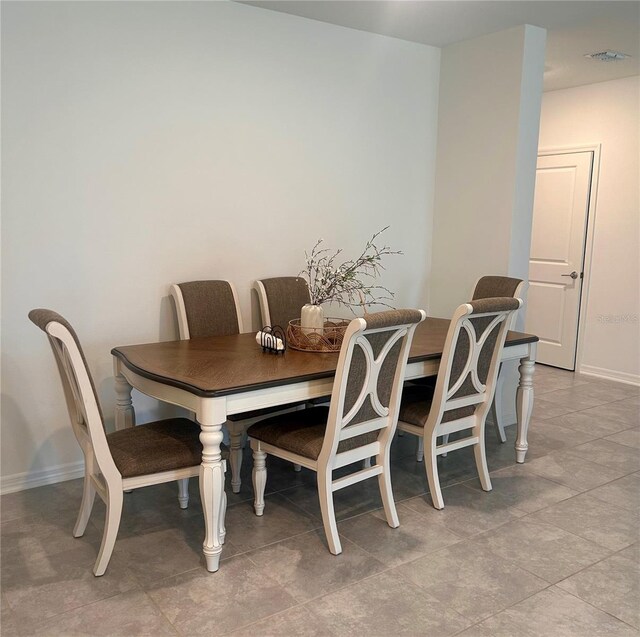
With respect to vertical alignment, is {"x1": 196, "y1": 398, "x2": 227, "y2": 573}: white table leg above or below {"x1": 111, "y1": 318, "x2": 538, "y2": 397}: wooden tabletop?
below

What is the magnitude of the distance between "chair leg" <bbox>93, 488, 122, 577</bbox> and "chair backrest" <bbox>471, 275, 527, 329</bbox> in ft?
8.00

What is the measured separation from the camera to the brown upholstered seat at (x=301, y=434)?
2582 mm

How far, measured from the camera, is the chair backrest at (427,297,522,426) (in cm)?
283

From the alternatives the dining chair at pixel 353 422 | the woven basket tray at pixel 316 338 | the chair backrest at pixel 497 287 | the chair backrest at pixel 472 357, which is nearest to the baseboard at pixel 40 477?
the dining chair at pixel 353 422

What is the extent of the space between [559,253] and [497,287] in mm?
2151

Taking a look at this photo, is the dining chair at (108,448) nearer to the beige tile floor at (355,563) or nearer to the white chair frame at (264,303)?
the beige tile floor at (355,563)

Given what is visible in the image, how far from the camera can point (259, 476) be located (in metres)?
2.82

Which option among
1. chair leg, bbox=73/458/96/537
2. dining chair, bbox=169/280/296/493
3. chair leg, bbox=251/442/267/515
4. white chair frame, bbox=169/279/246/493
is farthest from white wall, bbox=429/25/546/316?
chair leg, bbox=73/458/96/537

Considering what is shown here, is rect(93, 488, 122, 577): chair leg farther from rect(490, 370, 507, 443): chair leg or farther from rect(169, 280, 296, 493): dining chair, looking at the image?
rect(490, 370, 507, 443): chair leg

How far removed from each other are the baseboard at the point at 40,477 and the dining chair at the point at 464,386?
1.66 metres

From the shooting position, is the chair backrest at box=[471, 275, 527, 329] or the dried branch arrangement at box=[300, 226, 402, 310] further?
the dried branch arrangement at box=[300, 226, 402, 310]

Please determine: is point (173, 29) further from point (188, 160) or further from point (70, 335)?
point (70, 335)

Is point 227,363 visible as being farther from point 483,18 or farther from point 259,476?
point 483,18

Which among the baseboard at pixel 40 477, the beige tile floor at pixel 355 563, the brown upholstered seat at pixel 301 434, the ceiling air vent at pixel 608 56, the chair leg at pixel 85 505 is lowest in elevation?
the beige tile floor at pixel 355 563
